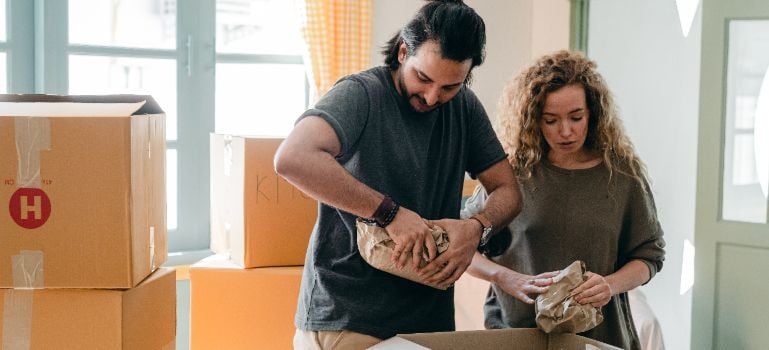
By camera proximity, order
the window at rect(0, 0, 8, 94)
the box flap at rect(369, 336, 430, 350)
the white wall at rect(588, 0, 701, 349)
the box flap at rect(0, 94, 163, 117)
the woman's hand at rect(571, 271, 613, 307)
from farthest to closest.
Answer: the white wall at rect(588, 0, 701, 349)
the window at rect(0, 0, 8, 94)
the box flap at rect(0, 94, 163, 117)
the woman's hand at rect(571, 271, 613, 307)
the box flap at rect(369, 336, 430, 350)

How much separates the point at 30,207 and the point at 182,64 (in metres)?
2.03

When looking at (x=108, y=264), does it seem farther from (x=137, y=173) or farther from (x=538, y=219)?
(x=538, y=219)

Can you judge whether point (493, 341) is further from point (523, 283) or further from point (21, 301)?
point (21, 301)

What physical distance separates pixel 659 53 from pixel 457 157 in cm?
241

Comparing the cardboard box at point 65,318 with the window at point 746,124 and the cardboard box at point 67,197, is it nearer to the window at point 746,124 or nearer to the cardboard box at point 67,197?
the cardboard box at point 67,197

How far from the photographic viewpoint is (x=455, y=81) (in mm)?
1546

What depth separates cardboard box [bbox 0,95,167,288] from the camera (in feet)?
5.28

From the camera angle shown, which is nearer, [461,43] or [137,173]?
[461,43]

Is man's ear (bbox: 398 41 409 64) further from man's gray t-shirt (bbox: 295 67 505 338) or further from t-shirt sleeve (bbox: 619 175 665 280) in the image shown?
t-shirt sleeve (bbox: 619 175 665 280)

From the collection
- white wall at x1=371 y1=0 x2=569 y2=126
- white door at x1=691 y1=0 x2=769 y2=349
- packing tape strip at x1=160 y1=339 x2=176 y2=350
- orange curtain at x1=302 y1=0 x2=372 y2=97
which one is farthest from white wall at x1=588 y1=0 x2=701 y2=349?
packing tape strip at x1=160 y1=339 x2=176 y2=350

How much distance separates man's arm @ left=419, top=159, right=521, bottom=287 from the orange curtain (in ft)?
6.57

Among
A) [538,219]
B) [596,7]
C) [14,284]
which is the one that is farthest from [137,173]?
[596,7]

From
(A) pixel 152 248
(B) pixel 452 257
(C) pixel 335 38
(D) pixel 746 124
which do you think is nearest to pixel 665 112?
(D) pixel 746 124

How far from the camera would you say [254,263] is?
236 cm
